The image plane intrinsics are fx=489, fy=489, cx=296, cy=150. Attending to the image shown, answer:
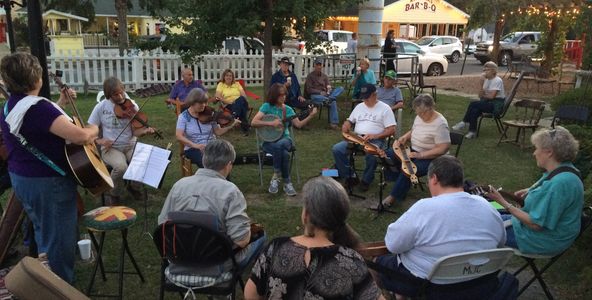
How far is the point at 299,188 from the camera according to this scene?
607 centimetres

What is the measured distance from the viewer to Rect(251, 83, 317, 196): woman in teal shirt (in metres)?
5.82

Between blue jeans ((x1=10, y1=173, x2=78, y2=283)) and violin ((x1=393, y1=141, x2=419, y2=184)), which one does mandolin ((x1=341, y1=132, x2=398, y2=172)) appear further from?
blue jeans ((x1=10, y1=173, x2=78, y2=283))

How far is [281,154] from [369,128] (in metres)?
1.11

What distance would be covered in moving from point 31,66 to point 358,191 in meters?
3.97

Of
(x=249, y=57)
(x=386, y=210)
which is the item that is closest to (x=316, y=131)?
(x=386, y=210)

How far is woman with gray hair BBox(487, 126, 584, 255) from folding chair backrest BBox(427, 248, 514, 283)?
642 mm

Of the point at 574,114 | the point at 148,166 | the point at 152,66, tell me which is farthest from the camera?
the point at 152,66

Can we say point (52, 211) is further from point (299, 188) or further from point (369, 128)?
point (369, 128)

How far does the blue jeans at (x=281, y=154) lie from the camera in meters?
5.83

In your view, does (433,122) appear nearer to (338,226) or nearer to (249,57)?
(338,226)

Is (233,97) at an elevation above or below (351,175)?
above

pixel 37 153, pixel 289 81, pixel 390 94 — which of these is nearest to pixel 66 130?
pixel 37 153

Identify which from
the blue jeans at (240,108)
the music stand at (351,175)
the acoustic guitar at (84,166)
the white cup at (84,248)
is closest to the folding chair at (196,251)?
the acoustic guitar at (84,166)

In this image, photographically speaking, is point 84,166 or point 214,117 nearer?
point 84,166
